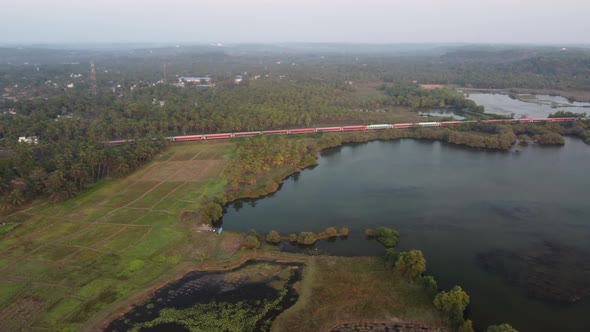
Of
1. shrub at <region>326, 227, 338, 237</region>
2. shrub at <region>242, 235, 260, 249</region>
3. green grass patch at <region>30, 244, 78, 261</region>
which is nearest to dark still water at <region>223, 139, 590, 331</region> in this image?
shrub at <region>326, 227, 338, 237</region>

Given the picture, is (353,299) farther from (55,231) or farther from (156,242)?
(55,231)

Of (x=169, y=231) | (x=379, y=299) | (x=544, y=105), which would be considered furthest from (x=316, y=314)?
(x=544, y=105)

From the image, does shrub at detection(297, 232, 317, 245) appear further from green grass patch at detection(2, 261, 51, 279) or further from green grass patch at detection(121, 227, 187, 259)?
green grass patch at detection(2, 261, 51, 279)

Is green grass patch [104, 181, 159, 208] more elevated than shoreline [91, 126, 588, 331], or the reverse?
green grass patch [104, 181, 159, 208]

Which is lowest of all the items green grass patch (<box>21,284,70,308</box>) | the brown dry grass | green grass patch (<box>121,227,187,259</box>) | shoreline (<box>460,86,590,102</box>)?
green grass patch (<box>21,284,70,308</box>)

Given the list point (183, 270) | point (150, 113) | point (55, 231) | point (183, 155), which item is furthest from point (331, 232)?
point (150, 113)

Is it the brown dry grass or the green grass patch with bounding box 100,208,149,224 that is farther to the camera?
the brown dry grass

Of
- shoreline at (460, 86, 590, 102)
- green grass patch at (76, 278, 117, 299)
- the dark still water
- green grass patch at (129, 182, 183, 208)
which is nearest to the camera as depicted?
green grass patch at (76, 278, 117, 299)

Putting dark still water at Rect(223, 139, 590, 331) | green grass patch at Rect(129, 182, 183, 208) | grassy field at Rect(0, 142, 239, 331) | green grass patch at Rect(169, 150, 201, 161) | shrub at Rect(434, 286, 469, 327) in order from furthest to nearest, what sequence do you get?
green grass patch at Rect(169, 150, 201, 161) < green grass patch at Rect(129, 182, 183, 208) < dark still water at Rect(223, 139, 590, 331) < grassy field at Rect(0, 142, 239, 331) < shrub at Rect(434, 286, 469, 327)
